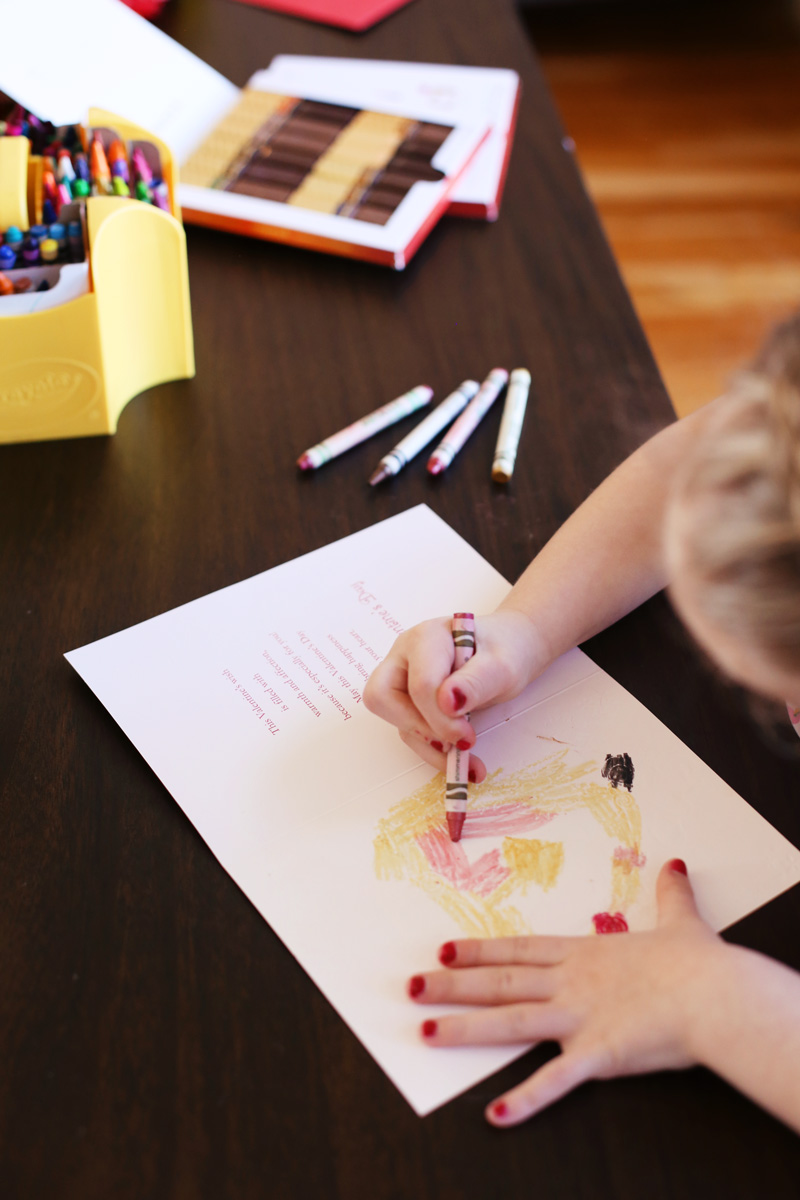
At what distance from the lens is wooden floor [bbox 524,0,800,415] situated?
197 cm

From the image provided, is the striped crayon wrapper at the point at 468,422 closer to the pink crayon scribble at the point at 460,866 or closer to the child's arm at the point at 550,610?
the child's arm at the point at 550,610

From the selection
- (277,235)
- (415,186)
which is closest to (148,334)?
(277,235)

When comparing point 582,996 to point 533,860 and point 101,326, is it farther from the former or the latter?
point 101,326

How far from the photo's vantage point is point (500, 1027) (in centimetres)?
48

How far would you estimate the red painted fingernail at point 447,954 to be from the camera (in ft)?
1.66

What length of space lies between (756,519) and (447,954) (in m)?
0.26

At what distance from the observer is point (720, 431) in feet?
1.56

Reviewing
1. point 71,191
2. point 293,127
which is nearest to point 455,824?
point 71,191

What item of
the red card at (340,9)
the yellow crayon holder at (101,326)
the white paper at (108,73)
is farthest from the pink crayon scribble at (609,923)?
the red card at (340,9)

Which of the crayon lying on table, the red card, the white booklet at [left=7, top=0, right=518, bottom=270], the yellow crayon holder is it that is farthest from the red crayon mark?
the red card

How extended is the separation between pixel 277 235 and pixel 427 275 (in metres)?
0.15

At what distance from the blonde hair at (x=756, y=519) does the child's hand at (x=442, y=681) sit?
0.17 meters

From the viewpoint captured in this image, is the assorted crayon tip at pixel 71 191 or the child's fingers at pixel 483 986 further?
the assorted crayon tip at pixel 71 191

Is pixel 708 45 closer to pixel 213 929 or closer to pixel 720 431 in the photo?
pixel 720 431
